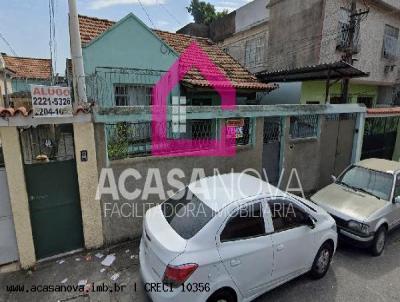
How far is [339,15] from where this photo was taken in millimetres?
12203

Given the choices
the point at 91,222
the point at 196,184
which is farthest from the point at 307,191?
the point at 91,222

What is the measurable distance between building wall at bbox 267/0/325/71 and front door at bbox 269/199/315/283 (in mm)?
10640

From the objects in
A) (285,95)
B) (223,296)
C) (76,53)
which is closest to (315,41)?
(285,95)

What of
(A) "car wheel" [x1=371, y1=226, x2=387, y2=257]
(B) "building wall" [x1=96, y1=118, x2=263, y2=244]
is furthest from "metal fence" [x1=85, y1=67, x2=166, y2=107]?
(A) "car wheel" [x1=371, y1=226, x2=387, y2=257]

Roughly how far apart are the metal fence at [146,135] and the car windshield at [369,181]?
252 centimetres

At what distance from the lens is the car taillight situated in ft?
9.52

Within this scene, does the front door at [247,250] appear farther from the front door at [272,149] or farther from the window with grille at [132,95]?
the window with grille at [132,95]

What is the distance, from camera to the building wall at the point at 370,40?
12.0 meters

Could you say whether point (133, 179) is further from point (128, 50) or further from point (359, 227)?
point (128, 50)

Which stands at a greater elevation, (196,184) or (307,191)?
(196,184)

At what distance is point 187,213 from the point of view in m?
3.60

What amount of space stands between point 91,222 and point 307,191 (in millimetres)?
6184

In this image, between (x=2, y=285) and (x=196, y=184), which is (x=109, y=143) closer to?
(x=196, y=184)

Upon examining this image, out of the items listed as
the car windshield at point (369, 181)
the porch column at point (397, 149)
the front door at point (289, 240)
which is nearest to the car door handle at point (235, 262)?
the front door at point (289, 240)
